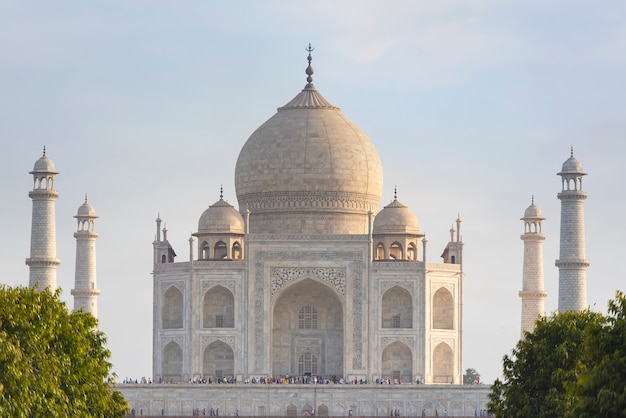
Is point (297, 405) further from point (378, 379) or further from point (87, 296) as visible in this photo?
point (87, 296)

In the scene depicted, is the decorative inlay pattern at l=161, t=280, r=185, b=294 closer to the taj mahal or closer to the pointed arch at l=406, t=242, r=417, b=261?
the taj mahal

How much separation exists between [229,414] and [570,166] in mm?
13617

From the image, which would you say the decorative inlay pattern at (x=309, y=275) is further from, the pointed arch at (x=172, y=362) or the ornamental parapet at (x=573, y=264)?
the ornamental parapet at (x=573, y=264)

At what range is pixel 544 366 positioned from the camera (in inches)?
1300

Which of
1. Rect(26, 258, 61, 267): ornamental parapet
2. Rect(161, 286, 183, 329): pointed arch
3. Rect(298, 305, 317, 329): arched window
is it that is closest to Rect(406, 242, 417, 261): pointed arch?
Rect(298, 305, 317, 329): arched window

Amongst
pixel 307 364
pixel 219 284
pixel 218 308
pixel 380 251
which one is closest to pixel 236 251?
pixel 219 284

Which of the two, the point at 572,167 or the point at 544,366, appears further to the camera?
the point at 572,167

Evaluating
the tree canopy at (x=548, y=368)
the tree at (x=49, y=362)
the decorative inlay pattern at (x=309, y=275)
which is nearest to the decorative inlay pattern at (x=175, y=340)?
the decorative inlay pattern at (x=309, y=275)

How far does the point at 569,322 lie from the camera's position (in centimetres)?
3322

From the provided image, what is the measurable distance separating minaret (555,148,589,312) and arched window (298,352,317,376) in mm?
7928

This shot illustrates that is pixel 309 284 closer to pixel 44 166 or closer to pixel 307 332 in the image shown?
pixel 307 332

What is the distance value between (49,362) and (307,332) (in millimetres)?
29979

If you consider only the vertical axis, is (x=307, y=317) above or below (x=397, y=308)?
below

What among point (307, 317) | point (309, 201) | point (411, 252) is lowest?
point (307, 317)
